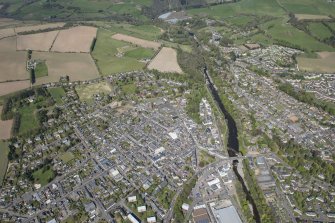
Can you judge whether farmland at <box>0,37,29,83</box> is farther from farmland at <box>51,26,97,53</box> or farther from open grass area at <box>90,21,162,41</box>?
open grass area at <box>90,21,162,41</box>

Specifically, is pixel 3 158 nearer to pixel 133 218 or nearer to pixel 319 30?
pixel 133 218

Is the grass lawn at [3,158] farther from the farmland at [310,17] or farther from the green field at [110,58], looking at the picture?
the farmland at [310,17]

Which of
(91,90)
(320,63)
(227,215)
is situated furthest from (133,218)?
(320,63)

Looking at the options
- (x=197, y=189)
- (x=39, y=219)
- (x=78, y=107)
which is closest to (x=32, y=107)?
(x=78, y=107)

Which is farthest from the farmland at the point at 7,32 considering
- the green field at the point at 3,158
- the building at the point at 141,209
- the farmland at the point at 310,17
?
the farmland at the point at 310,17

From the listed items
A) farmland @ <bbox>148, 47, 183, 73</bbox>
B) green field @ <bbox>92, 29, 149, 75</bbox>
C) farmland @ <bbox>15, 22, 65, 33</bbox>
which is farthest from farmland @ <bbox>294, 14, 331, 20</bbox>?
farmland @ <bbox>15, 22, 65, 33</bbox>

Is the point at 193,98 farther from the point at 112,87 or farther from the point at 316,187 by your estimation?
the point at 316,187
